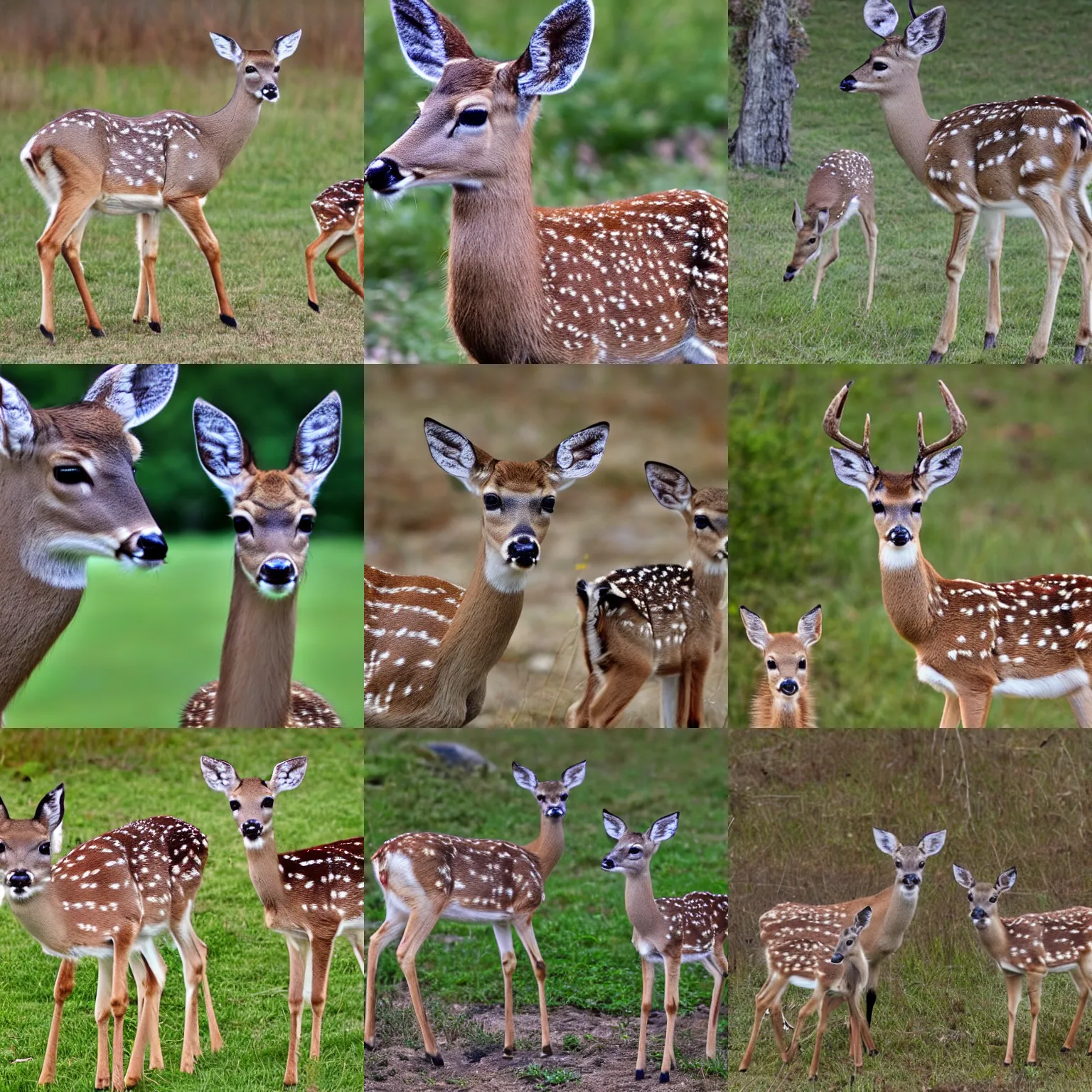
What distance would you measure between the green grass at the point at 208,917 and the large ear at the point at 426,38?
3068 millimetres

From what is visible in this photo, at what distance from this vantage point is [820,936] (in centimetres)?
741

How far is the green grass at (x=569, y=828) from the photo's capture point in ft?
26.2

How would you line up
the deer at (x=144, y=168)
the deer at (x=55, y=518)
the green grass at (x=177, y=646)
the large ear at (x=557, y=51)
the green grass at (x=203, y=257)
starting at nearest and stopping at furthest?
1. the deer at (x=55, y=518)
2. the large ear at (x=557, y=51)
3. the deer at (x=144, y=168)
4. the green grass at (x=203, y=257)
5. the green grass at (x=177, y=646)

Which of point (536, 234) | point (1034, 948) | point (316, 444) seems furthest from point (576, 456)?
point (1034, 948)

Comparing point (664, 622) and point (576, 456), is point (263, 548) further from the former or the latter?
point (664, 622)

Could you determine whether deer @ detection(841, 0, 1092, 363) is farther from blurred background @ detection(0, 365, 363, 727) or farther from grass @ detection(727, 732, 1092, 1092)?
blurred background @ detection(0, 365, 363, 727)

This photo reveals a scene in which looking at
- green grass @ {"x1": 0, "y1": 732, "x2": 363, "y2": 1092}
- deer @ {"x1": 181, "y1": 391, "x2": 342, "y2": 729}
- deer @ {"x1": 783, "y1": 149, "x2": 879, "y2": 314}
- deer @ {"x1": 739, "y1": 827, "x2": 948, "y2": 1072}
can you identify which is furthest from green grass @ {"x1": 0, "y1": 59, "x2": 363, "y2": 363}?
deer @ {"x1": 739, "y1": 827, "x2": 948, "y2": 1072}

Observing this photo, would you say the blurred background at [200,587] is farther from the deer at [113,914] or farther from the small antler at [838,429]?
the small antler at [838,429]

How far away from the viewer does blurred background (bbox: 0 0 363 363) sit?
7.63 meters

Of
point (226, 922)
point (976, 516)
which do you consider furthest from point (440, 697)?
point (976, 516)

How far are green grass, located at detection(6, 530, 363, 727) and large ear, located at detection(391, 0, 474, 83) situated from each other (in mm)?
3359

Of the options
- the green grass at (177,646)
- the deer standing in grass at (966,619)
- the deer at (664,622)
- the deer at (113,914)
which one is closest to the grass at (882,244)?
the deer standing in grass at (966,619)

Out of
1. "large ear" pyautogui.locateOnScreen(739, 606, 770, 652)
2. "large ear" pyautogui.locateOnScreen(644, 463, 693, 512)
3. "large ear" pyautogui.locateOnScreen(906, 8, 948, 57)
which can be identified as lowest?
"large ear" pyautogui.locateOnScreen(739, 606, 770, 652)

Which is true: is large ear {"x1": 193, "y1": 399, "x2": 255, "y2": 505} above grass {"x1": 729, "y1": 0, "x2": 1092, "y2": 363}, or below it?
below
